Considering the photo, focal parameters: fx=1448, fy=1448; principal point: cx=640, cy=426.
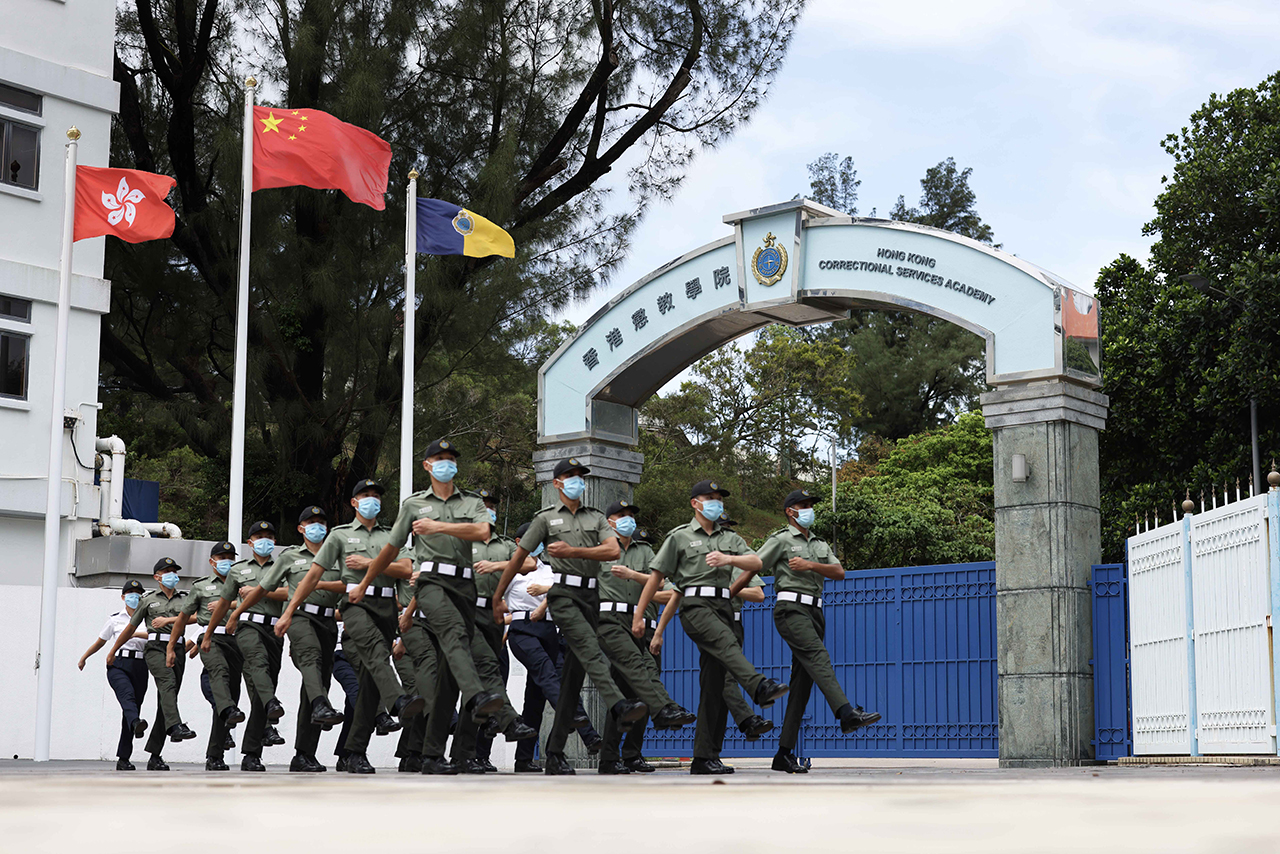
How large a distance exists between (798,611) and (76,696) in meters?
9.31

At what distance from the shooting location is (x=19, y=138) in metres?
19.0

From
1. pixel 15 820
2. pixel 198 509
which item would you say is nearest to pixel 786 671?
pixel 15 820

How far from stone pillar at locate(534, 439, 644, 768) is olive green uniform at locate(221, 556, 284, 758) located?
3418 mm

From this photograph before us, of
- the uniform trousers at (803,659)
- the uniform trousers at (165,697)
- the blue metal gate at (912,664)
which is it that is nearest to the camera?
the uniform trousers at (803,659)

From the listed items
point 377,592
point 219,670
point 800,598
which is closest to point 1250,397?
point 800,598

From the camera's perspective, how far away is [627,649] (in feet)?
30.6

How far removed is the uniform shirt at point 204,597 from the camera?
1228 centimetres

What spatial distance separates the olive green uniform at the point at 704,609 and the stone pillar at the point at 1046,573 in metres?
3.16

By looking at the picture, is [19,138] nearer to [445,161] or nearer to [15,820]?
[445,161]

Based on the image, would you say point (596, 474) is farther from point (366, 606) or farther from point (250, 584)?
point (366, 606)

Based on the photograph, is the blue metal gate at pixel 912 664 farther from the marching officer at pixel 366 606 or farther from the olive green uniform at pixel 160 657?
the olive green uniform at pixel 160 657

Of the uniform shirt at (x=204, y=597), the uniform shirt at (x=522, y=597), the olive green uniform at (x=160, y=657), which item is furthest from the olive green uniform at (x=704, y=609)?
the olive green uniform at (x=160, y=657)

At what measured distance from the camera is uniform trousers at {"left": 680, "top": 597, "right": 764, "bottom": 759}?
30.2 feet

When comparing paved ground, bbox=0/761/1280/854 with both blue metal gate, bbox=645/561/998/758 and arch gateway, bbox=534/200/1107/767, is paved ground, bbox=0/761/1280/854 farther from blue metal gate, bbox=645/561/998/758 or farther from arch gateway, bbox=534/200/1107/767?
blue metal gate, bbox=645/561/998/758
